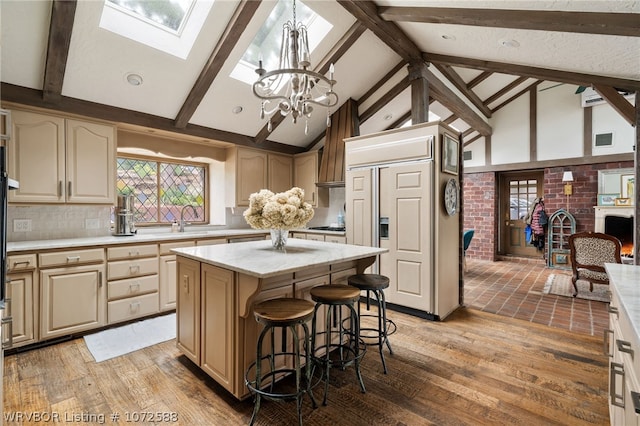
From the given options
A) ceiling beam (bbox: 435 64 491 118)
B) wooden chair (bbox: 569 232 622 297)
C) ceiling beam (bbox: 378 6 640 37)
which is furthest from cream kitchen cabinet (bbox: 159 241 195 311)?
wooden chair (bbox: 569 232 622 297)

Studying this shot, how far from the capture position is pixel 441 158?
3.31 m

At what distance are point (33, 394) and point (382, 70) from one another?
509 cm

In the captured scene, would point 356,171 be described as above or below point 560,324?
above

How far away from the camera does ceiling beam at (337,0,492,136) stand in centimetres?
295

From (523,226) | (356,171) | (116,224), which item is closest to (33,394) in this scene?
(116,224)

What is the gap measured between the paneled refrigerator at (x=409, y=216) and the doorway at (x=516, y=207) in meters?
4.41

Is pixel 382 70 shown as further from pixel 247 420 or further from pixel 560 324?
pixel 247 420

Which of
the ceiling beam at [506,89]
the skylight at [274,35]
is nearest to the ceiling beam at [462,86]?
the ceiling beam at [506,89]

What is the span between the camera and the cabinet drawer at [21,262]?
2545 mm

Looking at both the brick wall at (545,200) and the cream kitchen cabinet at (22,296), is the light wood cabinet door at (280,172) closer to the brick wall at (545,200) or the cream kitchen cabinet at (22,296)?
the cream kitchen cabinet at (22,296)

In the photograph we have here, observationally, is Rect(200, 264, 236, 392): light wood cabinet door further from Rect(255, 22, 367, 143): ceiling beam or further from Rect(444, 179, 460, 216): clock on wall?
Rect(444, 179, 460, 216): clock on wall

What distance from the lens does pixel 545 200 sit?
6398mm

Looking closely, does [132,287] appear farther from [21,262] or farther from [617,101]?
[617,101]

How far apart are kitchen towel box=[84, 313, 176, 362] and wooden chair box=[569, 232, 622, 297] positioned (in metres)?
5.22
